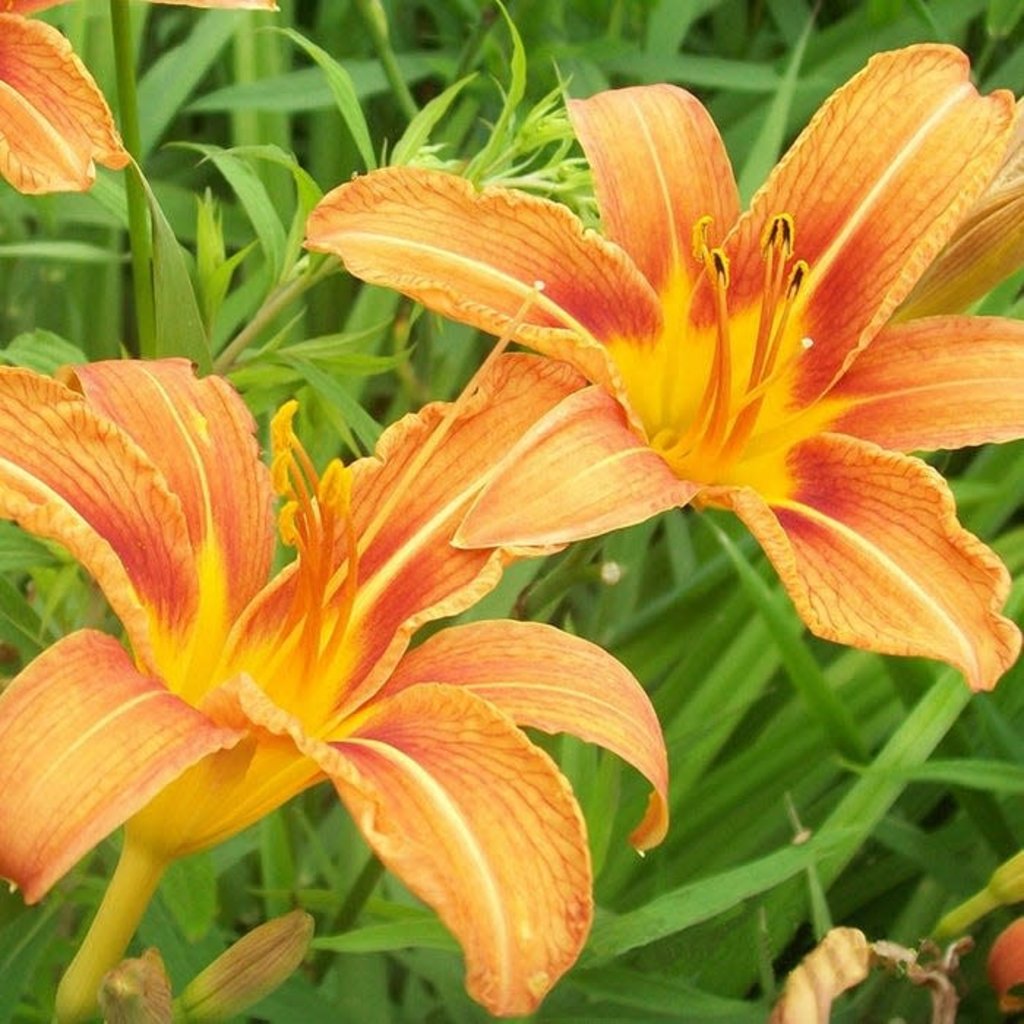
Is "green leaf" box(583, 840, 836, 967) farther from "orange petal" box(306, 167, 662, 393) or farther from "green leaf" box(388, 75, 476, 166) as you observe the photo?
"green leaf" box(388, 75, 476, 166)

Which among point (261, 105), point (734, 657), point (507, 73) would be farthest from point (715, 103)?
point (734, 657)

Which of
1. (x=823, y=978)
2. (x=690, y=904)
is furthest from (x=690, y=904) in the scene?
(x=823, y=978)

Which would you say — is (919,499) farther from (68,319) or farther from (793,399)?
(68,319)

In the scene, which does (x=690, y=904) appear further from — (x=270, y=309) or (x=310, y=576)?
(x=270, y=309)

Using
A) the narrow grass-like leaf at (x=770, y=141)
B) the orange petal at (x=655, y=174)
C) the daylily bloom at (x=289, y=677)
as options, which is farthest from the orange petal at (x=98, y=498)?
the narrow grass-like leaf at (x=770, y=141)

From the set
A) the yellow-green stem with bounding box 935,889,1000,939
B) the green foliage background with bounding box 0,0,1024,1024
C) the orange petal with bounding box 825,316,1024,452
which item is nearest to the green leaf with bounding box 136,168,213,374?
the green foliage background with bounding box 0,0,1024,1024

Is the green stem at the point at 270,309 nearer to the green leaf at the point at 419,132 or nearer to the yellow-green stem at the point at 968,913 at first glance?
the green leaf at the point at 419,132
